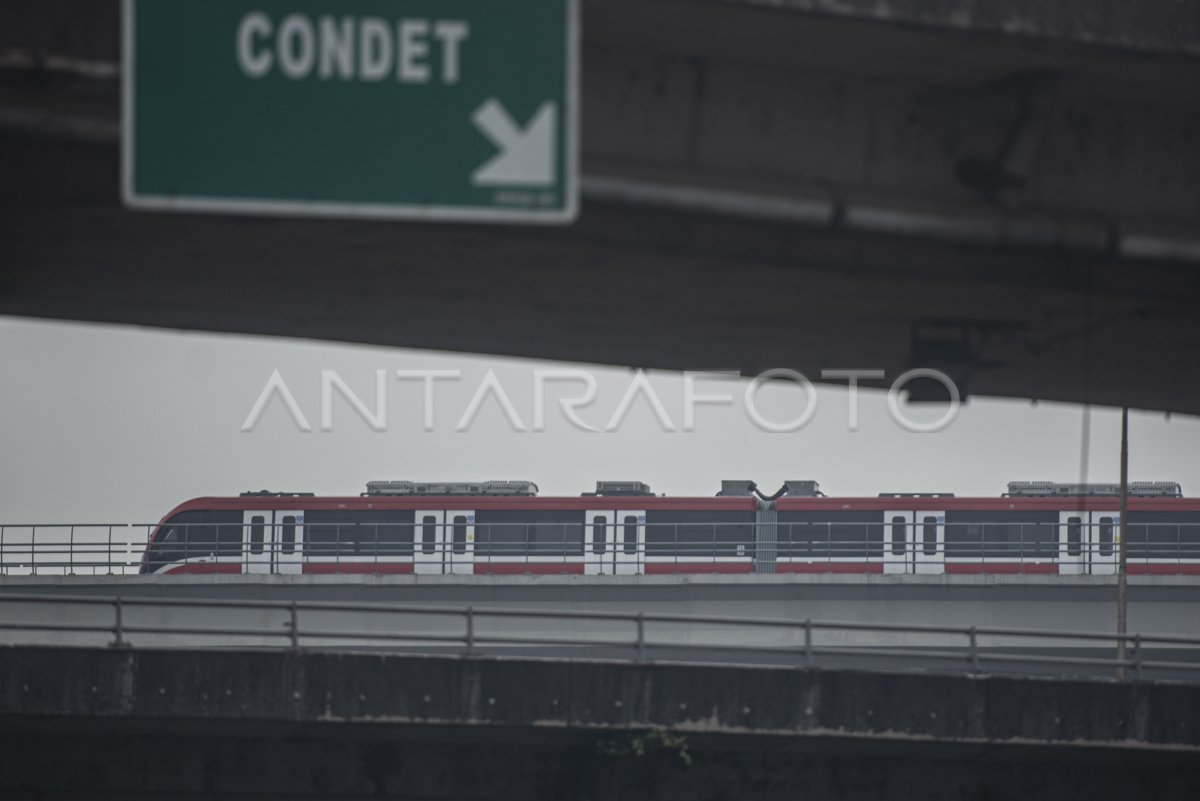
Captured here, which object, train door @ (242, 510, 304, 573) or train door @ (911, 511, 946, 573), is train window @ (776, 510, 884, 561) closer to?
train door @ (911, 511, 946, 573)

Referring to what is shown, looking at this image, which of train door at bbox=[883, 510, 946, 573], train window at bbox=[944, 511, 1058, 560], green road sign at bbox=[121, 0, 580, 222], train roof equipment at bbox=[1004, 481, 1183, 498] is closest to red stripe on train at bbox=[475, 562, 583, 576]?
train door at bbox=[883, 510, 946, 573]

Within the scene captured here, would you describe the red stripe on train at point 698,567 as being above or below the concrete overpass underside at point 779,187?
below

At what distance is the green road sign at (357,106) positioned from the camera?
769 centimetres

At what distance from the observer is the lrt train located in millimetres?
37562

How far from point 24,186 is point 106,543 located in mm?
26064

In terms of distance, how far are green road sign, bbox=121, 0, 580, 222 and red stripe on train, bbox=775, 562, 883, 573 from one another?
29.5 meters

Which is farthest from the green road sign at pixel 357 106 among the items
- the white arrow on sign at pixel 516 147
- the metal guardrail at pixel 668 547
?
the metal guardrail at pixel 668 547

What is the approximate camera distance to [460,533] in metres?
38.9

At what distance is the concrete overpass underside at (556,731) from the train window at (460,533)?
2037cm

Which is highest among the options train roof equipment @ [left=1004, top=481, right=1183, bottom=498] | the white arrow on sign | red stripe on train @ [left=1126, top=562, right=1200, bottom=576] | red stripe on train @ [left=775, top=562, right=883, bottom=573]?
the white arrow on sign

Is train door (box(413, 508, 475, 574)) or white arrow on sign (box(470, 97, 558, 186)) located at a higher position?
white arrow on sign (box(470, 97, 558, 186))

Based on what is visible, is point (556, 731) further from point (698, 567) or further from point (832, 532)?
point (832, 532)

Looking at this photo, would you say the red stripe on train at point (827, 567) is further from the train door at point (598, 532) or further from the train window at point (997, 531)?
the train door at point (598, 532)

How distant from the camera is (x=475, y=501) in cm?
3912
